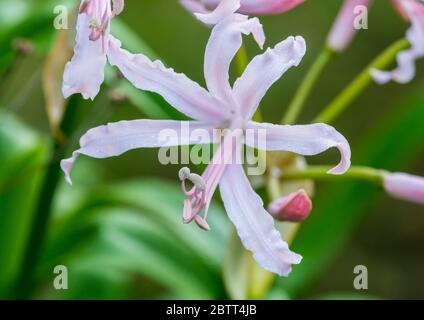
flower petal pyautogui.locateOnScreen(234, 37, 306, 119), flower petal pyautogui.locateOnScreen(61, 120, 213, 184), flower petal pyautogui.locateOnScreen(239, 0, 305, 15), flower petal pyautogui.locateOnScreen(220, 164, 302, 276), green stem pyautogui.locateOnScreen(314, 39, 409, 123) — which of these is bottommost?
flower petal pyautogui.locateOnScreen(220, 164, 302, 276)

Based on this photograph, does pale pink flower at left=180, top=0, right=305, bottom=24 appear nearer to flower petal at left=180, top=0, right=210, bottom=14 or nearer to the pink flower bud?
flower petal at left=180, top=0, right=210, bottom=14

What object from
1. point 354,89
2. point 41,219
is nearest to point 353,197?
point 354,89

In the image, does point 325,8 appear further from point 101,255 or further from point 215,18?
point 215,18

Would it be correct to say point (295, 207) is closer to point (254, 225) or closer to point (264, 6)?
point (254, 225)

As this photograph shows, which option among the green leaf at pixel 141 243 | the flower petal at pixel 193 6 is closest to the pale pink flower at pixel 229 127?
the flower petal at pixel 193 6

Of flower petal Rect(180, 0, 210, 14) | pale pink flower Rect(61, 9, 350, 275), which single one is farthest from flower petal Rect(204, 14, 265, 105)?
flower petal Rect(180, 0, 210, 14)

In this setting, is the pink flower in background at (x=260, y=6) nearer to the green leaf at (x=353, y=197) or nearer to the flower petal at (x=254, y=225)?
the flower petal at (x=254, y=225)
